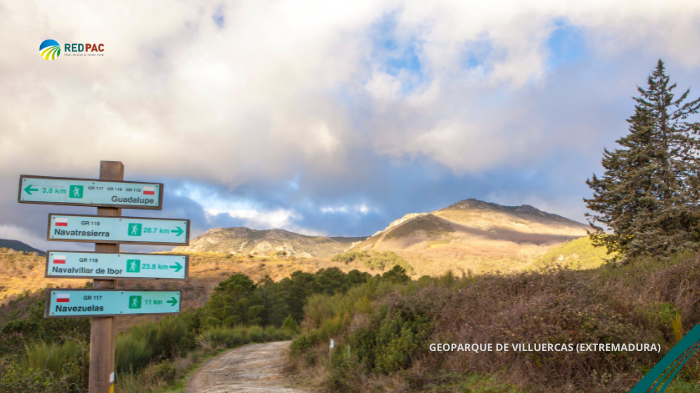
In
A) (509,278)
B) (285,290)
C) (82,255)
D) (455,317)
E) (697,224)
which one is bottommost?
(285,290)

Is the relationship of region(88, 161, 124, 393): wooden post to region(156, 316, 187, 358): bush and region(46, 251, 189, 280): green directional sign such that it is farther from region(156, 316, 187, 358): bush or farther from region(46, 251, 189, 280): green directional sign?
region(156, 316, 187, 358): bush

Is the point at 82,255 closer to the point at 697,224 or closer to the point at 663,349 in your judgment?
the point at 663,349

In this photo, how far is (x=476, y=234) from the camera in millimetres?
104625

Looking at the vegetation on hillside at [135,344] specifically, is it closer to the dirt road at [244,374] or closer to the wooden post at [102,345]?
the dirt road at [244,374]

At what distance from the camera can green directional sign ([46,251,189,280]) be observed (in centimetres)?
519

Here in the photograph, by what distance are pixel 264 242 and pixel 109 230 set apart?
527 feet

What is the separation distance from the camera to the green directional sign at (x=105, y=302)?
5133 millimetres

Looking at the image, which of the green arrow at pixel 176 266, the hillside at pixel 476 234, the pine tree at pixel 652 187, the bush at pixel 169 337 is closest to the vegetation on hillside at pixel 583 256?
the pine tree at pixel 652 187

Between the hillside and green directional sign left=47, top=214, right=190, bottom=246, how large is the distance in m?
53.2

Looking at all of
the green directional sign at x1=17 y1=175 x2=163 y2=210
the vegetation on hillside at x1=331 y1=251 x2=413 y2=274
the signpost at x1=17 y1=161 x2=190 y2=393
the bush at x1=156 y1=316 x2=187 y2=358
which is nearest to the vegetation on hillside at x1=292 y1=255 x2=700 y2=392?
the signpost at x1=17 y1=161 x2=190 y2=393

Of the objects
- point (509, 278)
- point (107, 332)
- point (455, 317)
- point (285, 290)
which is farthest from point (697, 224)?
point (285, 290)

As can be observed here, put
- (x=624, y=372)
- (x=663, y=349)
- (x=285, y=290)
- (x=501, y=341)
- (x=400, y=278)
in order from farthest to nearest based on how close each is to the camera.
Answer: (x=285, y=290)
(x=400, y=278)
(x=501, y=341)
(x=663, y=349)
(x=624, y=372)

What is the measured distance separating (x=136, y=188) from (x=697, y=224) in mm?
17999

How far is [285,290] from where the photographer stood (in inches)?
1180
